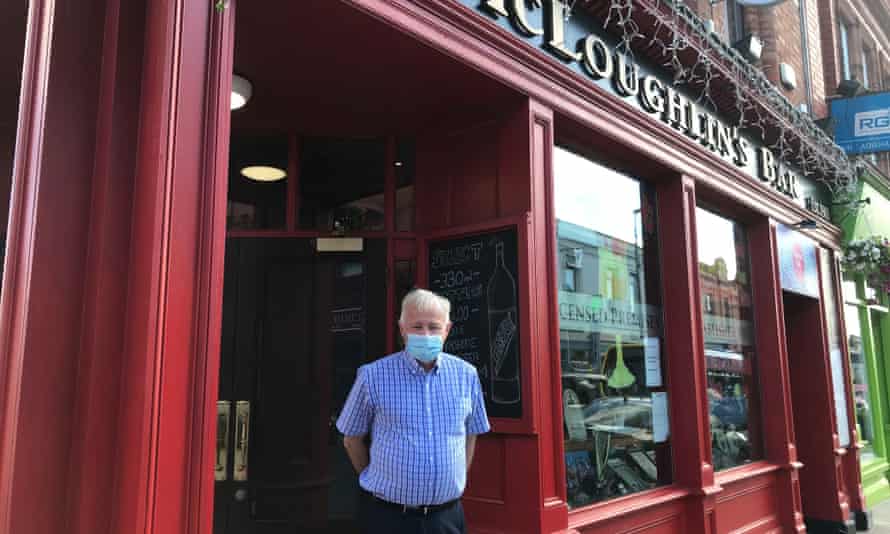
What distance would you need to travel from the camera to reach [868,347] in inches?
394

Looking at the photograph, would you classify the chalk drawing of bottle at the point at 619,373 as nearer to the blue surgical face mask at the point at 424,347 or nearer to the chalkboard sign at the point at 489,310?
the chalkboard sign at the point at 489,310

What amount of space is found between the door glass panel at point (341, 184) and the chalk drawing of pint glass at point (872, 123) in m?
7.47

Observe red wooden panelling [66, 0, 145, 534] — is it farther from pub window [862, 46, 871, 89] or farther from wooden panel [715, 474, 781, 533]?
pub window [862, 46, 871, 89]

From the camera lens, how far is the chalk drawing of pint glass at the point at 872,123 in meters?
8.71

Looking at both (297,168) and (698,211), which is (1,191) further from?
(698,211)

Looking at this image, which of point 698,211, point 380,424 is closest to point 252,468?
point 380,424

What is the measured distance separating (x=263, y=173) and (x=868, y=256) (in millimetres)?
8224

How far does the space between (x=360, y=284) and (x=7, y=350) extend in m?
2.30

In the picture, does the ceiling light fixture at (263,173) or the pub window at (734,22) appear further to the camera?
the pub window at (734,22)

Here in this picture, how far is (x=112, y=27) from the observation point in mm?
2477

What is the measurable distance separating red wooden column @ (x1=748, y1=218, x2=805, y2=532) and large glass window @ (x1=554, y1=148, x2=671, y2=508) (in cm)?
212

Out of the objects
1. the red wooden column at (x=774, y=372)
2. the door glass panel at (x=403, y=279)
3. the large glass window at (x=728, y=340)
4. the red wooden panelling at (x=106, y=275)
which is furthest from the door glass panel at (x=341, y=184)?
the red wooden column at (x=774, y=372)

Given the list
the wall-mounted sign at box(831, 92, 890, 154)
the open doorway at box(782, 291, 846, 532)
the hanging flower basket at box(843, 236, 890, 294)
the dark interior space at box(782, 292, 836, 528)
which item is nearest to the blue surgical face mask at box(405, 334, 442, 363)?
the open doorway at box(782, 291, 846, 532)

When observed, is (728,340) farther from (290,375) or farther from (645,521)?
(290,375)
